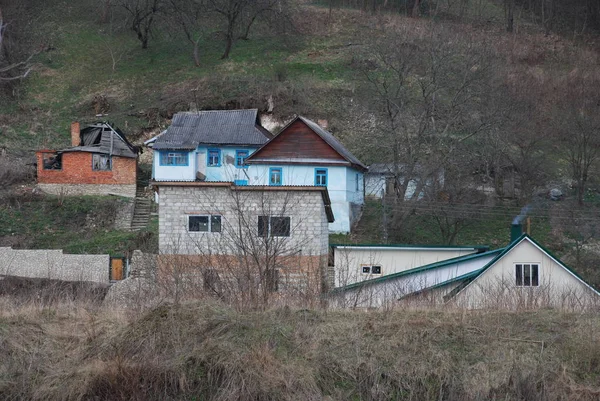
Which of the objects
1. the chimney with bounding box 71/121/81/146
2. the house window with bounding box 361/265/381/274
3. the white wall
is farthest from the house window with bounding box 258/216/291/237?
the chimney with bounding box 71/121/81/146

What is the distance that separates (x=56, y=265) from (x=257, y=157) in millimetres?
11373

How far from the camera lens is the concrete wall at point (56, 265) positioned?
25141mm

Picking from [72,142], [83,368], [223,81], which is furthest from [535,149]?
[83,368]

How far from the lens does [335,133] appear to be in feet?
138

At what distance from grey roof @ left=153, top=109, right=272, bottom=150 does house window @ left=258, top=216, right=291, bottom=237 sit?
13948mm

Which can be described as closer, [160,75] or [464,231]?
[464,231]

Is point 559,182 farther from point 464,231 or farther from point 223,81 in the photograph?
point 223,81

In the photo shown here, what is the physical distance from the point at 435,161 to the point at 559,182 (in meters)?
7.48

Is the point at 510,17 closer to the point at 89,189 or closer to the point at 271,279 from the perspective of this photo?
the point at 89,189

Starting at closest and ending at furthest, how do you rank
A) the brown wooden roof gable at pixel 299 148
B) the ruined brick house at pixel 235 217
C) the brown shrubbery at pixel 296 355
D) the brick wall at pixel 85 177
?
the brown shrubbery at pixel 296 355, the ruined brick house at pixel 235 217, the brown wooden roof gable at pixel 299 148, the brick wall at pixel 85 177

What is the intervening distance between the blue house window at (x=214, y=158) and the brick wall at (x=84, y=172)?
3536 mm

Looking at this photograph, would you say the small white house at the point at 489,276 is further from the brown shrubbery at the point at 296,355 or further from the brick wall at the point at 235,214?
the brown shrubbery at the point at 296,355

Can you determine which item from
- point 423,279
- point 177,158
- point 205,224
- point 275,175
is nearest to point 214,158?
point 177,158

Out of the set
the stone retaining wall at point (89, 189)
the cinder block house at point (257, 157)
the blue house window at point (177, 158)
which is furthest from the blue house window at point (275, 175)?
the stone retaining wall at point (89, 189)
